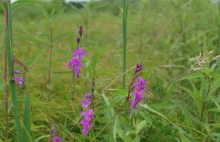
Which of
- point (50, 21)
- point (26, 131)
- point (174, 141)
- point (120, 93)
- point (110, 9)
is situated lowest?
point (174, 141)

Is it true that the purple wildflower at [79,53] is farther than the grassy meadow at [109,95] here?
Yes

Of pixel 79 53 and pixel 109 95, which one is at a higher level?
pixel 79 53

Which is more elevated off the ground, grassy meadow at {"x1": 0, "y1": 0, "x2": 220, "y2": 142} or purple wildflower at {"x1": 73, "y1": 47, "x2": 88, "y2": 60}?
purple wildflower at {"x1": 73, "y1": 47, "x2": 88, "y2": 60}

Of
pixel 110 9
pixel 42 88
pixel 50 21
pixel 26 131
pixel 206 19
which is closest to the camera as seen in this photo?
pixel 26 131

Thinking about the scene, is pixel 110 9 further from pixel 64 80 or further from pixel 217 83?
pixel 217 83

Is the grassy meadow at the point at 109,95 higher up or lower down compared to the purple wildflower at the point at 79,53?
lower down

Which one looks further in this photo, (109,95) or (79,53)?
(109,95)

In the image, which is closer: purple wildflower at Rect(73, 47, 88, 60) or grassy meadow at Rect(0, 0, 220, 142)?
grassy meadow at Rect(0, 0, 220, 142)

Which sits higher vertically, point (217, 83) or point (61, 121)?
point (217, 83)

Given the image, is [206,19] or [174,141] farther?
[206,19]

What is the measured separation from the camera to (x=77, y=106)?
2.01 m

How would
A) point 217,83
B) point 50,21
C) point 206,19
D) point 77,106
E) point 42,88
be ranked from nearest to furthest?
point 217,83 → point 77,106 → point 50,21 → point 42,88 → point 206,19

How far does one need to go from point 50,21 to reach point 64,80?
0.69 metres

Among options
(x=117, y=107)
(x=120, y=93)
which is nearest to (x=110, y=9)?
(x=117, y=107)
